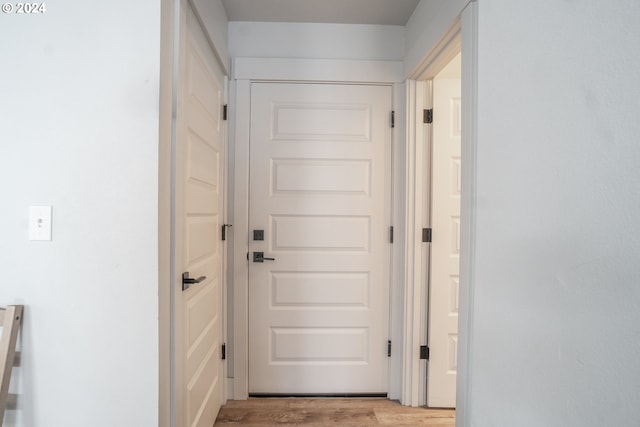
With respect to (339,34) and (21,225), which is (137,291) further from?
(339,34)

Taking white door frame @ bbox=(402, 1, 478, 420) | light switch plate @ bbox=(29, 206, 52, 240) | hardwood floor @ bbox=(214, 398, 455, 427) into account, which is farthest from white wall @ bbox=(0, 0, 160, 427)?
white door frame @ bbox=(402, 1, 478, 420)

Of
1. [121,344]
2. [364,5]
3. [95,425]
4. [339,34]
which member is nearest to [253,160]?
[339,34]

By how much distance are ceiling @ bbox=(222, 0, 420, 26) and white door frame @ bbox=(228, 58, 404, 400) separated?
0.26 m

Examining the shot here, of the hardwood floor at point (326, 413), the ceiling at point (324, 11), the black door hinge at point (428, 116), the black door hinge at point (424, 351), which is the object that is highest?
the ceiling at point (324, 11)

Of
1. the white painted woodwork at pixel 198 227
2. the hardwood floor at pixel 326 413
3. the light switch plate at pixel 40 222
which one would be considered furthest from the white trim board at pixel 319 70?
the hardwood floor at pixel 326 413

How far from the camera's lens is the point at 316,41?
2049 millimetres

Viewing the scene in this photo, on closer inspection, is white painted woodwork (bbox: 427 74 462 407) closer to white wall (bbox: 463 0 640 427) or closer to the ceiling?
the ceiling

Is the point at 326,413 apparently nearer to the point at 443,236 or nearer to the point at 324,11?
the point at 443,236

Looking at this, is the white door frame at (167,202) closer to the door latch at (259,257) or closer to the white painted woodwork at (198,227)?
the white painted woodwork at (198,227)

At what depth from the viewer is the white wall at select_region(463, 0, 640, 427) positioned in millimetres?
646

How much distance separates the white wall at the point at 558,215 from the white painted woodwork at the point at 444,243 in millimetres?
794

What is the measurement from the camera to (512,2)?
39.1 inches

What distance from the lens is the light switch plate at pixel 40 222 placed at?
3.41ft

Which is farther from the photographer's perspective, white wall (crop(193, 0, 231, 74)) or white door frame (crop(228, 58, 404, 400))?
white door frame (crop(228, 58, 404, 400))
